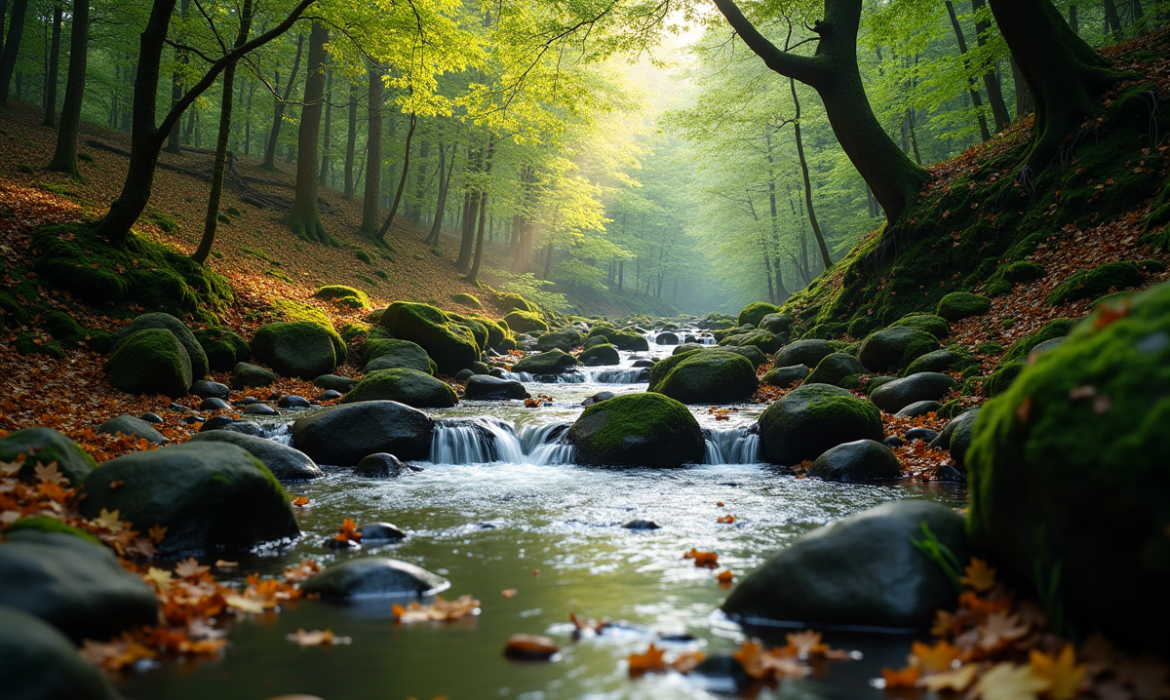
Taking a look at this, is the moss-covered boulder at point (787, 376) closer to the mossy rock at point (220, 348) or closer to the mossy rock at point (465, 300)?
the mossy rock at point (220, 348)

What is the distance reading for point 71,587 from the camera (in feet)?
8.07

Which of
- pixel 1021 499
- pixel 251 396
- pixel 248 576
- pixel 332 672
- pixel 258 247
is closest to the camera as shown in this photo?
pixel 1021 499

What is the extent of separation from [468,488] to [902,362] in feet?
25.1

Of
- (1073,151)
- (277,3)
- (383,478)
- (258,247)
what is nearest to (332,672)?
(383,478)

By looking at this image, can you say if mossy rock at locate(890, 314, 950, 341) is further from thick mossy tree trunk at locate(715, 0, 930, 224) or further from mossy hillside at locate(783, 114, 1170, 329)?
thick mossy tree trunk at locate(715, 0, 930, 224)

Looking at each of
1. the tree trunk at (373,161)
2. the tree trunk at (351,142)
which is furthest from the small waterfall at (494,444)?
the tree trunk at (351,142)

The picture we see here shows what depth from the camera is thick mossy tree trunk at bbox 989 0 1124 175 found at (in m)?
10.8

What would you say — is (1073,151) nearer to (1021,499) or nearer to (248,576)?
(1021,499)

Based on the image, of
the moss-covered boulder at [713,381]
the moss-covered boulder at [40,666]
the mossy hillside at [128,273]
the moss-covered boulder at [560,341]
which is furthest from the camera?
the moss-covered boulder at [560,341]

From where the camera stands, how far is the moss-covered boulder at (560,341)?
20500 mm

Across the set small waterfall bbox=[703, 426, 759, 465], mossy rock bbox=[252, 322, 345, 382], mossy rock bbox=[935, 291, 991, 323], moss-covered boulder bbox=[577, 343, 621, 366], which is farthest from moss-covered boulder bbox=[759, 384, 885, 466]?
moss-covered boulder bbox=[577, 343, 621, 366]

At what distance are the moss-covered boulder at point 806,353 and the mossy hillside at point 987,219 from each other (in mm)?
1335

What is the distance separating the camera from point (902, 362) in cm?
1056

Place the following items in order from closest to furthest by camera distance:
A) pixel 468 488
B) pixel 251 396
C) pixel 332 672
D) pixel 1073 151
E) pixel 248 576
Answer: pixel 332 672
pixel 248 576
pixel 468 488
pixel 251 396
pixel 1073 151
